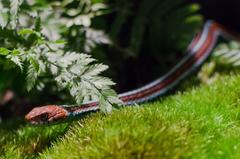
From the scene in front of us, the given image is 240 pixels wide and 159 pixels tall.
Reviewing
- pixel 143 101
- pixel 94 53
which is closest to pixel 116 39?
pixel 94 53

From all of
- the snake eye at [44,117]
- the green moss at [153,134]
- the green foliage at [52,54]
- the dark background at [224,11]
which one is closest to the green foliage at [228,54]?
the dark background at [224,11]

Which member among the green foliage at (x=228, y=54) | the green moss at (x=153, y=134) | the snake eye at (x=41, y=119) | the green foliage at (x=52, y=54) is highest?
the green foliage at (x=52, y=54)

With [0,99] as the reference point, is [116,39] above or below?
above

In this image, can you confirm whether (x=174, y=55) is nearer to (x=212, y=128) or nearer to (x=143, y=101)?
(x=143, y=101)

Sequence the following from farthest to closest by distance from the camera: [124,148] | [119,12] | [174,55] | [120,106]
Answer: [174,55], [119,12], [120,106], [124,148]

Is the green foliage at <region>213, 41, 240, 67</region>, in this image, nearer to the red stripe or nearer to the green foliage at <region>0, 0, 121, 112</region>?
the red stripe

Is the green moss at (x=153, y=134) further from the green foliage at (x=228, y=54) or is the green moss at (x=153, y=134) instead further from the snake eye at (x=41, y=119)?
the green foliage at (x=228, y=54)

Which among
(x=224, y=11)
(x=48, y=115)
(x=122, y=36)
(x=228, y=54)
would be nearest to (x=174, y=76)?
(x=228, y=54)

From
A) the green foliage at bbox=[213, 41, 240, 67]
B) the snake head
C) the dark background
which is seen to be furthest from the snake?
the dark background
